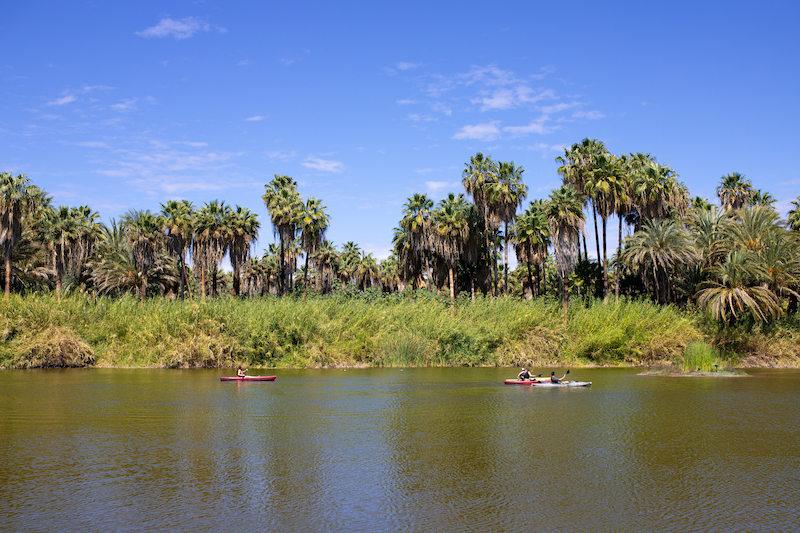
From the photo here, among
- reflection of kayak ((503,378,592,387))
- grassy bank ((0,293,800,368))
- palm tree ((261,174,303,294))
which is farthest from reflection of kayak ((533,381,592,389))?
palm tree ((261,174,303,294))

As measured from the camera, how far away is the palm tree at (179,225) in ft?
179

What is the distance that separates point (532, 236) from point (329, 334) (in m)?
22.1

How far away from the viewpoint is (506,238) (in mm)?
49781

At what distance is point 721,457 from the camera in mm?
13523

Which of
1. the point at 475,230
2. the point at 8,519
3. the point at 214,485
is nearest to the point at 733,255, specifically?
the point at 475,230

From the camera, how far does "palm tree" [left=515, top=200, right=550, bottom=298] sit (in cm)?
5322

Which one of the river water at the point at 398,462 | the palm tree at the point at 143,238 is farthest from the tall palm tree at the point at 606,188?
the palm tree at the point at 143,238

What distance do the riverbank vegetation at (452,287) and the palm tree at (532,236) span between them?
279 millimetres

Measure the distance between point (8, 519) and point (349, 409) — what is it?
11496 mm

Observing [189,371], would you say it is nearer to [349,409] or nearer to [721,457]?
[349,409]

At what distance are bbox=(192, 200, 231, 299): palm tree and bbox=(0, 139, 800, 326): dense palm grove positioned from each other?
0.13 meters

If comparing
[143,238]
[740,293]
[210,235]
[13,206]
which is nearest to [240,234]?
[210,235]

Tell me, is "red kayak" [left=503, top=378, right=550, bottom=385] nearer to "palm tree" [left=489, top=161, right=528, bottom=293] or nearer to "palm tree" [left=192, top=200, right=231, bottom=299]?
"palm tree" [left=489, top=161, right=528, bottom=293]

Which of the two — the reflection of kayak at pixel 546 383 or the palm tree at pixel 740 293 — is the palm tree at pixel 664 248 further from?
the reflection of kayak at pixel 546 383
